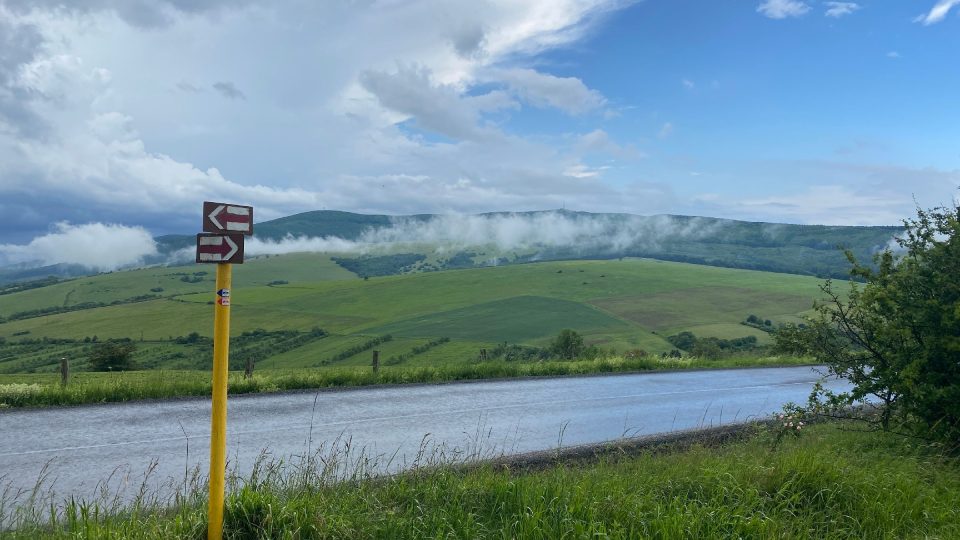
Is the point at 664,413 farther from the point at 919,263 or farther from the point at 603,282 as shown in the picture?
the point at 603,282

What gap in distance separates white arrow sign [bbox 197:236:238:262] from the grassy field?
190 cm

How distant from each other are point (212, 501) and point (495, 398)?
414 inches

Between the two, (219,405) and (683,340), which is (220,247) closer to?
(219,405)

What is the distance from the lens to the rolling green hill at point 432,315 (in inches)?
2894

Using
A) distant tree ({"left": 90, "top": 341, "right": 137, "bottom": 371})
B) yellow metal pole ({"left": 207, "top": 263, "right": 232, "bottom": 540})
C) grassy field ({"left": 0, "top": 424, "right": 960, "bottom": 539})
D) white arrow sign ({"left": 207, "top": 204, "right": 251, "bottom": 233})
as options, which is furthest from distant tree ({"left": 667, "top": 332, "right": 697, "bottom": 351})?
white arrow sign ({"left": 207, "top": 204, "right": 251, "bottom": 233})

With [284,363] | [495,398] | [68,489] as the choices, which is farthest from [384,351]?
[68,489]

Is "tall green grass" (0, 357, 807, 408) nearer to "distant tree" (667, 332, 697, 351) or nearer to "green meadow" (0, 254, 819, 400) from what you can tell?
"green meadow" (0, 254, 819, 400)

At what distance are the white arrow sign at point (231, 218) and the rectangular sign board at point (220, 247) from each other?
0.06 metres

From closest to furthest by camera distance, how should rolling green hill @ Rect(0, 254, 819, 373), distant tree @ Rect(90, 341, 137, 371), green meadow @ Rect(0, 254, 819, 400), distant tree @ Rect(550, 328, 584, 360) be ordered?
1. distant tree @ Rect(90, 341, 137, 371)
2. distant tree @ Rect(550, 328, 584, 360)
3. green meadow @ Rect(0, 254, 819, 400)
4. rolling green hill @ Rect(0, 254, 819, 373)

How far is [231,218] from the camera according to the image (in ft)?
14.7

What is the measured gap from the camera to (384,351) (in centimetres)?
7150

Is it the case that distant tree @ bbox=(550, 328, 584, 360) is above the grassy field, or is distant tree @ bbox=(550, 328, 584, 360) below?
below

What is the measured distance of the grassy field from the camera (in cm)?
486

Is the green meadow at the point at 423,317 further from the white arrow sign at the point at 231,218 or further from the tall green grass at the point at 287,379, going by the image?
the white arrow sign at the point at 231,218
